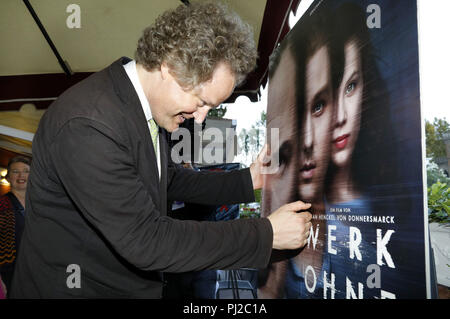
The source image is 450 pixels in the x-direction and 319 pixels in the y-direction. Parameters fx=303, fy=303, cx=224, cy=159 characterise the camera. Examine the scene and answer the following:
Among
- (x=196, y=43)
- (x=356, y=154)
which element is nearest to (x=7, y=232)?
(x=196, y=43)

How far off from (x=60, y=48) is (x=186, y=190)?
2.05 m

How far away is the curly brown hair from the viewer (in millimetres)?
888

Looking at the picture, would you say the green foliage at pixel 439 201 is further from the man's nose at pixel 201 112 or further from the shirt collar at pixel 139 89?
the shirt collar at pixel 139 89

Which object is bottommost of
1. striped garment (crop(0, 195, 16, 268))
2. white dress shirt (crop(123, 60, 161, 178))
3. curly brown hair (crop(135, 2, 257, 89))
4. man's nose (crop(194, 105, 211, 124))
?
striped garment (crop(0, 195, 16, 268))

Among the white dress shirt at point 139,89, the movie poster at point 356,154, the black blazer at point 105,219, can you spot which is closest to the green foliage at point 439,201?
the movie poster at point 356,154

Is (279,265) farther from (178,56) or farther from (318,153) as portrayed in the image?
(178,56)

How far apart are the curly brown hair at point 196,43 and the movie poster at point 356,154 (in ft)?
0.90

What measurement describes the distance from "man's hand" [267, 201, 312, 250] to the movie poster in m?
0.03

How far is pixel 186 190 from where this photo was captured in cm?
143

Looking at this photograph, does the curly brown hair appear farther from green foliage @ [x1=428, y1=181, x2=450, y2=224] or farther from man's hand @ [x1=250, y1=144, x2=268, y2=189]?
green foliage @ [x1=428, y1=181, x2=450, y2=224]

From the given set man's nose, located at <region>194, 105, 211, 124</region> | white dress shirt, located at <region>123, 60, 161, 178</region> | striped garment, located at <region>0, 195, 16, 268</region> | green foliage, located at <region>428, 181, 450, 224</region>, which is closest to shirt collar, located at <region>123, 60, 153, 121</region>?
white dress shirt, located at <region>123, 60, 161, 178</region>

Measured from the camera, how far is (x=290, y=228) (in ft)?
3.07

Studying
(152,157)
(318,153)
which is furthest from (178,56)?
(318,153)

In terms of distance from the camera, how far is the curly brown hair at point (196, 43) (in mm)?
888
